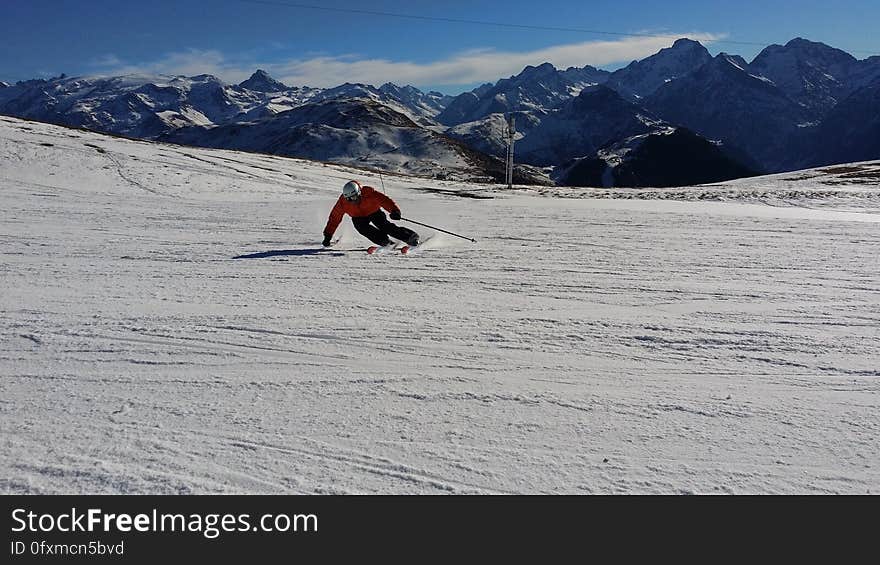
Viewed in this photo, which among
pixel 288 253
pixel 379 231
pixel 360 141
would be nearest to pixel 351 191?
pixel 379 231

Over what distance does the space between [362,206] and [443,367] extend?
580cm

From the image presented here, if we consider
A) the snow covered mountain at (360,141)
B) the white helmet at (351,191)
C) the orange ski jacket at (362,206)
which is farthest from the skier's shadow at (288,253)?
the snow covered mountain at (360,141)

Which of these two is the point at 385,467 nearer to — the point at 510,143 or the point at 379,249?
the point at 379,249

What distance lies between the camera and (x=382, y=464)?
3.31m

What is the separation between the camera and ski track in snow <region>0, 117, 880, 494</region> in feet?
10.7

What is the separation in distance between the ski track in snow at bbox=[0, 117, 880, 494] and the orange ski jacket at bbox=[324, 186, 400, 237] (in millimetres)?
645

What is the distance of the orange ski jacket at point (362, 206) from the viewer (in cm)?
984

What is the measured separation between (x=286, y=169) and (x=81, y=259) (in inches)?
951

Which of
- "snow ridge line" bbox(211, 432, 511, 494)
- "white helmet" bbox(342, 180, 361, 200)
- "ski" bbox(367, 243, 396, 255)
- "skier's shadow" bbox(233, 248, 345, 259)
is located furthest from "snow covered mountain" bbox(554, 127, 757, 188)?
"snow ridge line" bbox(211, 432, 511, 494)

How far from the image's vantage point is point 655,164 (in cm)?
18012

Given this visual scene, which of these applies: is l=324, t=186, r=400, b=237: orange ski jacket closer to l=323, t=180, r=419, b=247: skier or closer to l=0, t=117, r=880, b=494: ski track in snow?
l=323, t=180, r=419, b=247: skier

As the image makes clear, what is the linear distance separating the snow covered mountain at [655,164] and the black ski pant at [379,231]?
163 m
